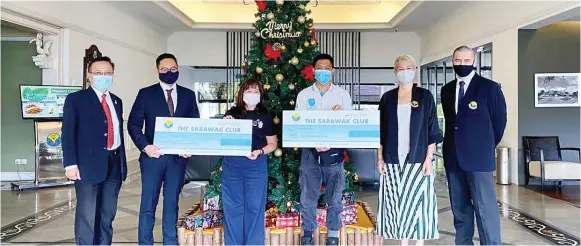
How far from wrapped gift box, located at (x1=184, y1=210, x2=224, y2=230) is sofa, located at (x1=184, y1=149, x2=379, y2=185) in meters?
2.97

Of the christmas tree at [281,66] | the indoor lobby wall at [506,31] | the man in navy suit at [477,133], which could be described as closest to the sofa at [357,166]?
the indoor lobby wall at [506,31]

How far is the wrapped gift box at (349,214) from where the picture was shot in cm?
385

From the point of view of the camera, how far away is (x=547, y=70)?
7.31 m

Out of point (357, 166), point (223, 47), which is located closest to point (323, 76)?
point (357, 166)

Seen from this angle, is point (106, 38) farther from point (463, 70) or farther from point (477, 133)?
point (477, 133)

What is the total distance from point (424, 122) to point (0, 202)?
5856mm

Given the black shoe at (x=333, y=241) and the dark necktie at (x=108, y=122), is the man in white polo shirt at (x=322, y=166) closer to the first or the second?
the black shoe at (x=333, y=241)

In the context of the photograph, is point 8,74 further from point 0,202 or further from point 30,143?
point 0,202

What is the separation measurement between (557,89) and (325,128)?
6045 millimetres

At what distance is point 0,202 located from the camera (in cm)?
595

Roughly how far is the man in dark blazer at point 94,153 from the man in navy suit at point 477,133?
2401 mm

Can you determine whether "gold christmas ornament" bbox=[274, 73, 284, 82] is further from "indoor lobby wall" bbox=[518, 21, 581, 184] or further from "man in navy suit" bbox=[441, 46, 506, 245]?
"indoor lobby wall" bbox=[518, 21, 581, 184]

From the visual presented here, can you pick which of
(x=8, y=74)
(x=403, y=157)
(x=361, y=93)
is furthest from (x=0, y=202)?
(x=361, y=93)

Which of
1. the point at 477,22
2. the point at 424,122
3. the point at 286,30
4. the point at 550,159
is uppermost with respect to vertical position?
the point at 477,22
